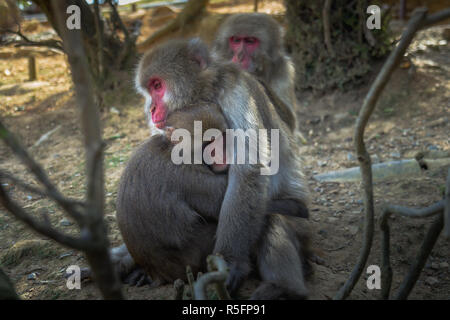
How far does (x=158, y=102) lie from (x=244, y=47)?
272 cm

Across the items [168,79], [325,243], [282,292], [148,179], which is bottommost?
[325,243]

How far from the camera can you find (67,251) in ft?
13.2

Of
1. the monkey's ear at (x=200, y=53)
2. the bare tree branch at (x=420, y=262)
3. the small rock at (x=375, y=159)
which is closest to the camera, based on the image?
the bare tree branch at (x=420, y=262)

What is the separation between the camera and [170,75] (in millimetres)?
3305

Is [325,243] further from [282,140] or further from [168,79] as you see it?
[168,79]

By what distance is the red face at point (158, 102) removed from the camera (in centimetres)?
327

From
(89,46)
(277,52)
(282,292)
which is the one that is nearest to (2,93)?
(89,46)

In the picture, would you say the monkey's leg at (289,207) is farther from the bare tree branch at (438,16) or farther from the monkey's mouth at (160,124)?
the bare tree branch at (438,16)

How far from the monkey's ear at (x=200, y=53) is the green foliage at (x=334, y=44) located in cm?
467

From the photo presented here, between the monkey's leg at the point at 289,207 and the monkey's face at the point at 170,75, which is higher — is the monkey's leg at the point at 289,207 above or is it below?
below

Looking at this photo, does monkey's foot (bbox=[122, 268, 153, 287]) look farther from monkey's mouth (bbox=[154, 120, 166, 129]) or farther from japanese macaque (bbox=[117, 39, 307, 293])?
monkey's mouth (bbox=[154, 120, 166, 129])

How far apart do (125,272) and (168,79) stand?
1.49 metres

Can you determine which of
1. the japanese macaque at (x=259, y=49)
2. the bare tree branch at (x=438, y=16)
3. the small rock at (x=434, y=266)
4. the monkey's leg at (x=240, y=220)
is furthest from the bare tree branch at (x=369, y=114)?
the japanese macaque at (x=259, y=49)

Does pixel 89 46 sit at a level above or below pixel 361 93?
above
